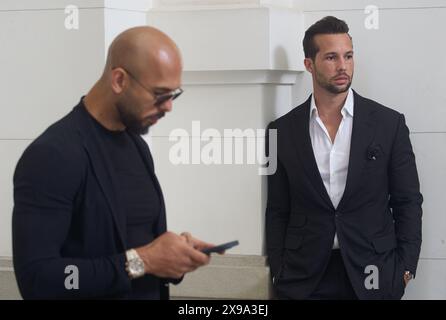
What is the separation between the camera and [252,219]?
13.3ft

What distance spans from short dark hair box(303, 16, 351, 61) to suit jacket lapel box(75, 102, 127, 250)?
1.84 metres

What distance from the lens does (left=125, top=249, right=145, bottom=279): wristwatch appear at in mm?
2178

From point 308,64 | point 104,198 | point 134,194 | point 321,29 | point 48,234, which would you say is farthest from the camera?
point 308,64

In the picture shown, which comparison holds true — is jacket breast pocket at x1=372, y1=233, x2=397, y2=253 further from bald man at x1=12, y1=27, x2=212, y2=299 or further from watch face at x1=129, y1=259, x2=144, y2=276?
watch face at x1=129, y1=259, x2=144, y2=276

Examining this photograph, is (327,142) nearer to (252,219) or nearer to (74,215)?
(252,219)

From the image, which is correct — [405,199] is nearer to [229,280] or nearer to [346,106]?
[346,106]

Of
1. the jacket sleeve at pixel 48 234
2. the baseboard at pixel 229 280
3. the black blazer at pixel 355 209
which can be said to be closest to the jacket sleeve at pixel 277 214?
the black blazer at pixel 355 209

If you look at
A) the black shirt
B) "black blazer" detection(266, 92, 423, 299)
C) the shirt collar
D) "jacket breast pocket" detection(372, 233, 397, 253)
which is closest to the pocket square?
"black blazer" detection(266, 92, 423, 299)

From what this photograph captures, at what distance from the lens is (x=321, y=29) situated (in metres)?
3.87

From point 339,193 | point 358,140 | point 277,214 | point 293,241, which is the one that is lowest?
point 293,241

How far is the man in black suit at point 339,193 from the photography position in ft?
12.3

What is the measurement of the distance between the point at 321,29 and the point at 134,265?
2008mm

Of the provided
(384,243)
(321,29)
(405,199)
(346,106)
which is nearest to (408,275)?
(384,243)

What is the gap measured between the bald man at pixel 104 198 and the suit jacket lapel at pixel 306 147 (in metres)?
1.47
